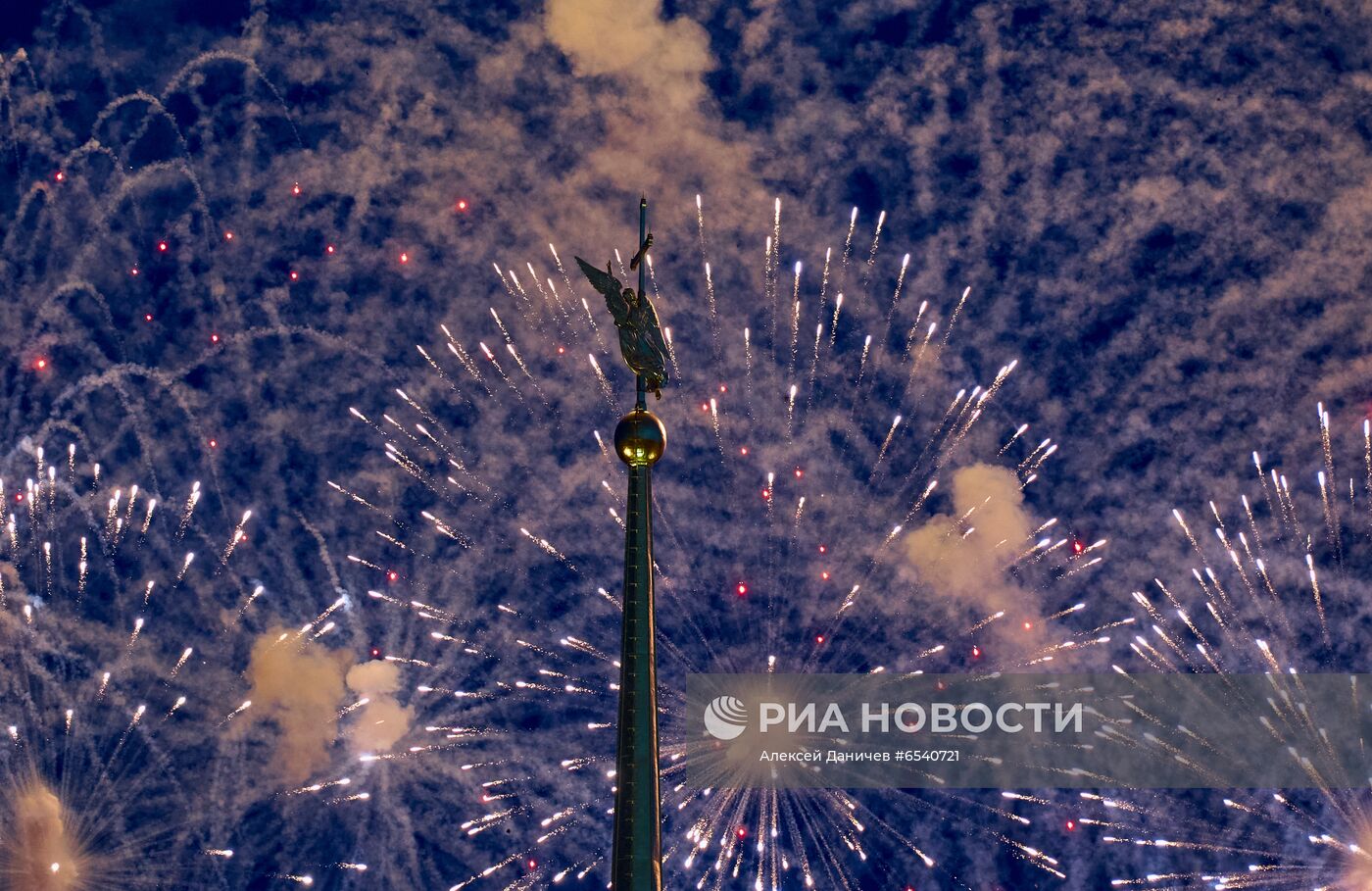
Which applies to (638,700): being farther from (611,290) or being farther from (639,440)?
(611,290)

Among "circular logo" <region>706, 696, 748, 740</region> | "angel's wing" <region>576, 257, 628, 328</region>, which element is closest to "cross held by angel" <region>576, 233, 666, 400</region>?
"angel's wing" <region>576, 257, 628, 328</region>

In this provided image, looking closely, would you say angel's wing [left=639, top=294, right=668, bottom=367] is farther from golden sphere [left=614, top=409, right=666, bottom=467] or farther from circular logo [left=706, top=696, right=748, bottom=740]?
circular logo [left=706, top=696, right=748, bottom=740]

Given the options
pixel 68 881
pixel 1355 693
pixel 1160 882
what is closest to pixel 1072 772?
pixel 1160 882

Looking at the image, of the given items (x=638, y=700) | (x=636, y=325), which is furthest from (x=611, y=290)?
(x=638, y=700)

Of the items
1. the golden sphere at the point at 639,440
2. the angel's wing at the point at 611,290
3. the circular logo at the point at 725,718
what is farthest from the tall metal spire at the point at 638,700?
the circular logo at the point at 725,718

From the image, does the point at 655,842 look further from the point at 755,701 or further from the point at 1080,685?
the point at 1080,685
